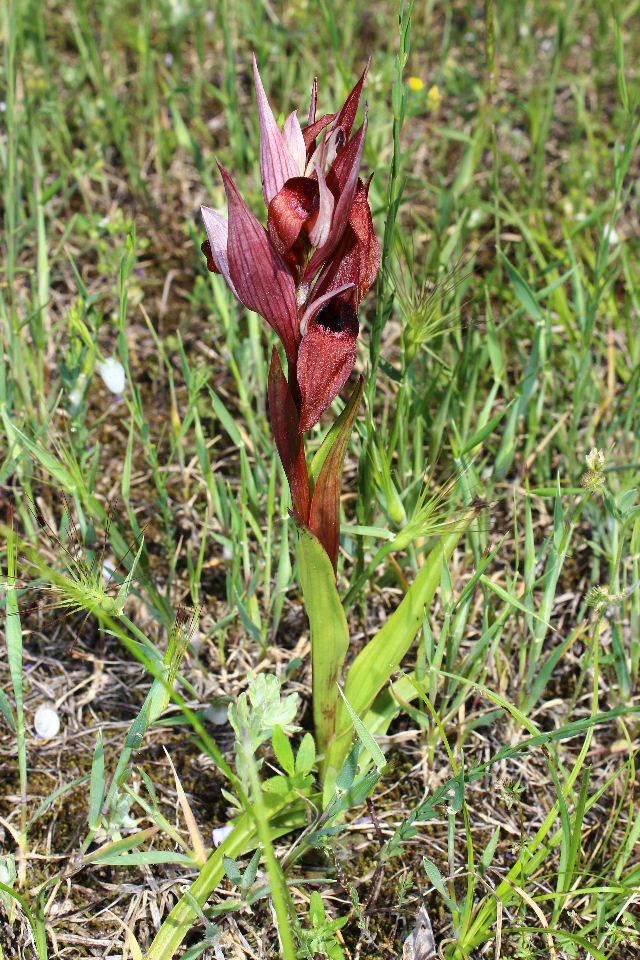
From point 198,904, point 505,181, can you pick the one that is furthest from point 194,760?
point 505,181

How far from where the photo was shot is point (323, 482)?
137 cm

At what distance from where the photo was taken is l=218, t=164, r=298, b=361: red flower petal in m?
1.10

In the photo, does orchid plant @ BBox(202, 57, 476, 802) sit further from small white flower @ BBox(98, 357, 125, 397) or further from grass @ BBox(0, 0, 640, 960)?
small white flower @ BBox(98, 357, 125, 397)

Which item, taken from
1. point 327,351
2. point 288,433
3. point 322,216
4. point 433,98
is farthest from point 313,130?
point 433,98

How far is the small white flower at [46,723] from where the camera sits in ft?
5.70

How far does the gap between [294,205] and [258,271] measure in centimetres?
10

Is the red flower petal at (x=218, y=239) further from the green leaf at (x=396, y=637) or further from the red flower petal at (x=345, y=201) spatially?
the green leaf at (x=396, y=637)

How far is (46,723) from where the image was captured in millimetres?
1739

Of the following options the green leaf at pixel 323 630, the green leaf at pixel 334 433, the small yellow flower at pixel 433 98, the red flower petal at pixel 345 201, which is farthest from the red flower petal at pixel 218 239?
the small yellow flower at pixel 433 98

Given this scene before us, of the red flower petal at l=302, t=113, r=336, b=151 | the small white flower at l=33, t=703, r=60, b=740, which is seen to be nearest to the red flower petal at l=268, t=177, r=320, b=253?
the red flower petal at l=302, t=113, r=336, b=151

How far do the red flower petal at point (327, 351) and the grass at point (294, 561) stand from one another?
0.28 meters

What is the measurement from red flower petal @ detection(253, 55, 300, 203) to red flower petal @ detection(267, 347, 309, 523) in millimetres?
247

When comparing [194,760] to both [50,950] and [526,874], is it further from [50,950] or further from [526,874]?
[526,874]

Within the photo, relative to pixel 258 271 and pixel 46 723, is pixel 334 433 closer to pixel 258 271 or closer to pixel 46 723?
pixel 258 271
